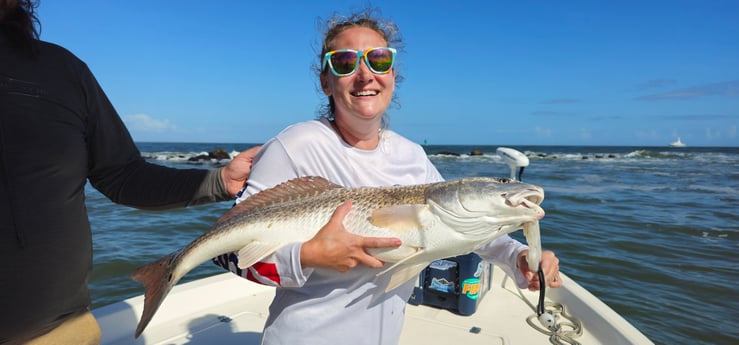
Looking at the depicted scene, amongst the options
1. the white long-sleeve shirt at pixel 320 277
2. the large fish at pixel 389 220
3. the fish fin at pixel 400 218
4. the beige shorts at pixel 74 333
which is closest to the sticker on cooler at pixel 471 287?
the white long-sleeve shirt at pixel 320 277

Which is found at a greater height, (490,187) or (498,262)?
(490,187)

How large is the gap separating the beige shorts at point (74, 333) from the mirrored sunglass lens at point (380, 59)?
177 cm

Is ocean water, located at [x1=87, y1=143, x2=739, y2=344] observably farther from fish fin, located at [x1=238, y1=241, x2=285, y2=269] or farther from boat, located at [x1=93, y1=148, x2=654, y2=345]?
fish fin, located at [x1=238, y1=241, x2=285, y2=269]

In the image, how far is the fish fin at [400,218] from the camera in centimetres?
184

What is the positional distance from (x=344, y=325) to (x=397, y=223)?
1.70 feet

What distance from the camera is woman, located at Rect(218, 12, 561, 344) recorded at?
1.76m

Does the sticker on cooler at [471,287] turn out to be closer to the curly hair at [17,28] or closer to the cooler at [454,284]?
the cooler at [454,284]

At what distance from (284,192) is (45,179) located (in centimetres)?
95

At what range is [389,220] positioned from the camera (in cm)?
185

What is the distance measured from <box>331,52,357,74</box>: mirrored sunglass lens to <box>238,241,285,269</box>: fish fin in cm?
89

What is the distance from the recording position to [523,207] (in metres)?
1.76

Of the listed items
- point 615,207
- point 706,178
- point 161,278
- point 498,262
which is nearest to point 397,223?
point 498,262

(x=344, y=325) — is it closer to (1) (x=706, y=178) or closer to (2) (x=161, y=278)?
(2) (x=161, y=278)

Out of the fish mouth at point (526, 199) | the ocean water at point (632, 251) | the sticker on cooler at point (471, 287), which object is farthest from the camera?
the ocean water at point (632, 251)
